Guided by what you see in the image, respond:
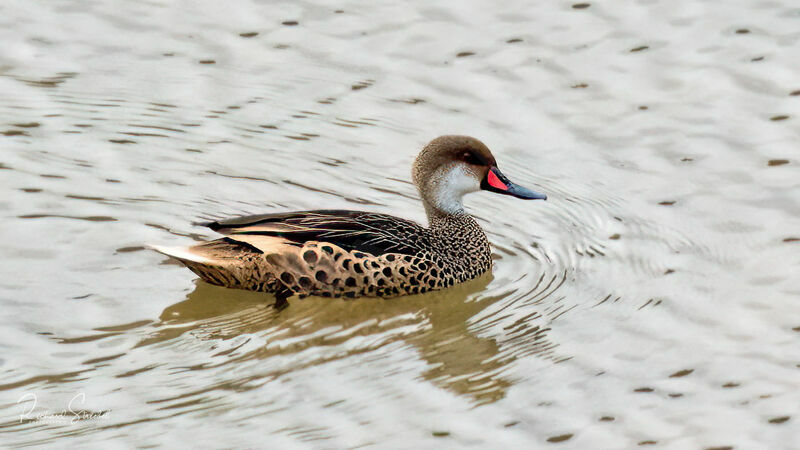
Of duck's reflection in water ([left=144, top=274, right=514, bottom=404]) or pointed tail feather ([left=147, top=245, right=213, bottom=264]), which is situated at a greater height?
pointed tail feather ([left=147, top=245, right=213, bottom=264])

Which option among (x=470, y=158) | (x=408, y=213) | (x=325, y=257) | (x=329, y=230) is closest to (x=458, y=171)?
(x=470, y=158)

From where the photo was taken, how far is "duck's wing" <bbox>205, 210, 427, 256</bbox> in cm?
943

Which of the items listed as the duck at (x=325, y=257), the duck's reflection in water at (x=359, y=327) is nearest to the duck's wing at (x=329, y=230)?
the duck at (x=325, y=257)

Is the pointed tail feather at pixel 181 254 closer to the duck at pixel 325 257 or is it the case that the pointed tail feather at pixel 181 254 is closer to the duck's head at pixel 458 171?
the duck at pixel 325 257

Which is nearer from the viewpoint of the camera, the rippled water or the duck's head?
the rippled water

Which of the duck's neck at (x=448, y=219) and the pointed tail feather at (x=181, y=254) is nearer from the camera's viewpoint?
the pointed tail feather at (x=181, y=254)

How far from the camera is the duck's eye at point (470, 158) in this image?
10062mm

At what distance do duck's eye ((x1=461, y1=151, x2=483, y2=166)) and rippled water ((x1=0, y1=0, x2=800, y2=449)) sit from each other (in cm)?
66

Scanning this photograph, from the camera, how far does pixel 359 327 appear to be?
29.6ft

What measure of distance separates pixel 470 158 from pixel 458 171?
4.7 inches

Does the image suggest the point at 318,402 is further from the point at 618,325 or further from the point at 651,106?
the point at 651,106

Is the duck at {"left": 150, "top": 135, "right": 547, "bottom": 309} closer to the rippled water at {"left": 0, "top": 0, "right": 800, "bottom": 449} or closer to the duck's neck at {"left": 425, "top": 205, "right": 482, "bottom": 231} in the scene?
the rippled water at {"left": 0, "top": 0, "right": 800, "bottom": 449}

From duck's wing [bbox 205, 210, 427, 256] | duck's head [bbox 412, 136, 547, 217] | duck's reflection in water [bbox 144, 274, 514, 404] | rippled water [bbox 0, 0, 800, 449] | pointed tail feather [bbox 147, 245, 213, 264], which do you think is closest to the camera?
rippled water [bbox 0, 0, 800, 449]

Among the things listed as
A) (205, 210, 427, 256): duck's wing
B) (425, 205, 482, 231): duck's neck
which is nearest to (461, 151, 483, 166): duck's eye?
(425, 205, 482, 231): duck's neck
